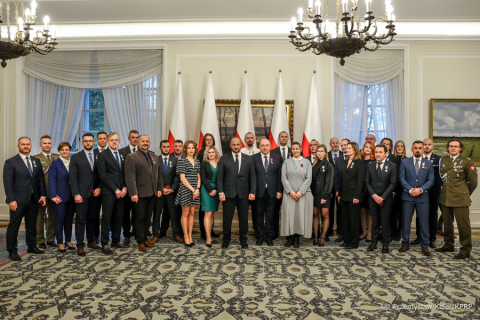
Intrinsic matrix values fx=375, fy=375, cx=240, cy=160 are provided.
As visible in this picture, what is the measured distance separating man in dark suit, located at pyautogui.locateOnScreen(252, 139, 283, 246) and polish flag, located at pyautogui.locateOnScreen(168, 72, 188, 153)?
199 centimetres

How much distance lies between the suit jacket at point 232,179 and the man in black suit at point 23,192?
2.31 m

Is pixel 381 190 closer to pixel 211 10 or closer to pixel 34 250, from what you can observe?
pixel 211 10

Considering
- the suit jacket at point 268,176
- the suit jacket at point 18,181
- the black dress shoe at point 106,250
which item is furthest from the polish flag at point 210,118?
the suit jacket at point 18,181

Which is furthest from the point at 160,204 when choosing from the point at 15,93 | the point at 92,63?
the point at 15,93

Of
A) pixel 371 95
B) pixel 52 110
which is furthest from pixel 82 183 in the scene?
pixel 371 95

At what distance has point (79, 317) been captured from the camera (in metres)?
2.94

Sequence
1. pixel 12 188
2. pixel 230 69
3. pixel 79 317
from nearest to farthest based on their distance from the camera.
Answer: pixel 79 317, pixel 12 188, pixel 230 69

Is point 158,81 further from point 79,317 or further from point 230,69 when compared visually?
point 79,317

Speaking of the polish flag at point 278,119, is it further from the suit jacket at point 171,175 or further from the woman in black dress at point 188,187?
A: the suit jacket at point 171,175

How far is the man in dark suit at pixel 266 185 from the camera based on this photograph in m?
5.41

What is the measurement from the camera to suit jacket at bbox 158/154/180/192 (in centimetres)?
546

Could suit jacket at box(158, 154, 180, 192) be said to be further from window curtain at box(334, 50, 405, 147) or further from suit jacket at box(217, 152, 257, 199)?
window curtain at box(334, 50, 405, 147)

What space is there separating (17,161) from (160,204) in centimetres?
190

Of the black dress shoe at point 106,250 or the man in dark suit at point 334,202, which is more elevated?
the man in dark suit at point 334,202
